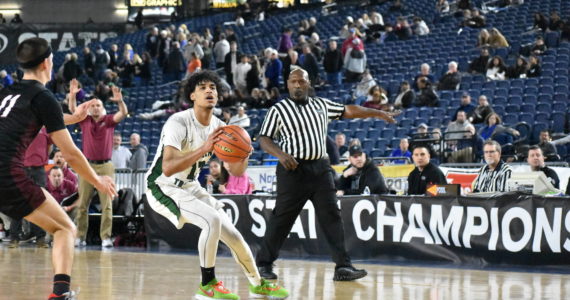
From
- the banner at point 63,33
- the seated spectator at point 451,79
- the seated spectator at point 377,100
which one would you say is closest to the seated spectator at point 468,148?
the seated spectator at point 377,100

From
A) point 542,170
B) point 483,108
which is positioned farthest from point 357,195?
point 483,108

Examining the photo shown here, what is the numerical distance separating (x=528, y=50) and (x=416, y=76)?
99.2 inches

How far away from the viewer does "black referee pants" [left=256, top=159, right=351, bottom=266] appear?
8477mm

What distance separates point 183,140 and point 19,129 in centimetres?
162

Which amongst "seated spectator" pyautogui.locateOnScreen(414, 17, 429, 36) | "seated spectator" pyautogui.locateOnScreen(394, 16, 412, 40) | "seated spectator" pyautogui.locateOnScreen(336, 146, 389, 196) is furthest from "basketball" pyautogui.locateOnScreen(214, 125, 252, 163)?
"seated spectator" pyautogui.locateOnScreen(394, 16, 412, 40)

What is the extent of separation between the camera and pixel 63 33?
40.2 metres

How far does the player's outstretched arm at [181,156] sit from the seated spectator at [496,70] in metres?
13.6

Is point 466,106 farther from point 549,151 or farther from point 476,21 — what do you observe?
point 476,21

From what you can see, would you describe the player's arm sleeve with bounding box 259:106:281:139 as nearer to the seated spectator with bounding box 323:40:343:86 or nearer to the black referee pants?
the black referee pants

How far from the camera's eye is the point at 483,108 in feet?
55.7

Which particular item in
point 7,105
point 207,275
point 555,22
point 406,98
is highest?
point 555,22

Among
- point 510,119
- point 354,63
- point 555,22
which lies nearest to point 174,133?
point 510,119

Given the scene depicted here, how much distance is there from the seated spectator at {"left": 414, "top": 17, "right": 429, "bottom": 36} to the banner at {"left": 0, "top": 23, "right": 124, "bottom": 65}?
18.2m

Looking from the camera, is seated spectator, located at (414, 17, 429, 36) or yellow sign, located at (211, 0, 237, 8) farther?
yellow sign, located at (211, 0, 237, 8)
